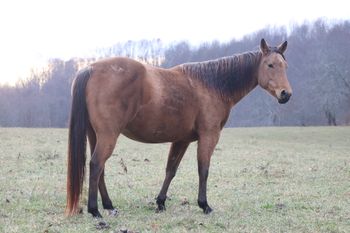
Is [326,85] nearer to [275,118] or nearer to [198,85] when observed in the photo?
[275,118]

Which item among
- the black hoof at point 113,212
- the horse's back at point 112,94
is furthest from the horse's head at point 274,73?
the black hoof at point 113,212

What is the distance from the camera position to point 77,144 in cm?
618

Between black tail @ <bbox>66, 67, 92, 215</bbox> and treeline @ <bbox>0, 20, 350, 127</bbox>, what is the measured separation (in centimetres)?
5453

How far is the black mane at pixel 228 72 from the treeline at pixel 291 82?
52.9 m

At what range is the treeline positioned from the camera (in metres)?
60.8

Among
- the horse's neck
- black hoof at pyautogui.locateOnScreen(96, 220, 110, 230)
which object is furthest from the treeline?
black hoof at pyautogui.locateOnScreen(96, 220, 110, 230)

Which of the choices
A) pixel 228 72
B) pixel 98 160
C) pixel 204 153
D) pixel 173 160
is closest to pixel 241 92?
pixel 228 72

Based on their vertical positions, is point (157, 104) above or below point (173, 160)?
above

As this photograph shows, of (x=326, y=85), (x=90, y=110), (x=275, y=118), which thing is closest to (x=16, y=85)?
(x=275, y=118)

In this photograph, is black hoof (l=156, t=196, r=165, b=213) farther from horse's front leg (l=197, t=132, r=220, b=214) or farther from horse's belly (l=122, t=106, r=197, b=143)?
horse's belly (l=122, t=106, r=197, b=143)

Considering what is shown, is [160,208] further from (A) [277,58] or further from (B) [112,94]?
(A) [277,58]

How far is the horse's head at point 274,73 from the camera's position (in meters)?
7.29

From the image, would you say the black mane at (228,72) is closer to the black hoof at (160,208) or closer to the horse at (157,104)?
the horse at (157,104)

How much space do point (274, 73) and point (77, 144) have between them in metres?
3.37
